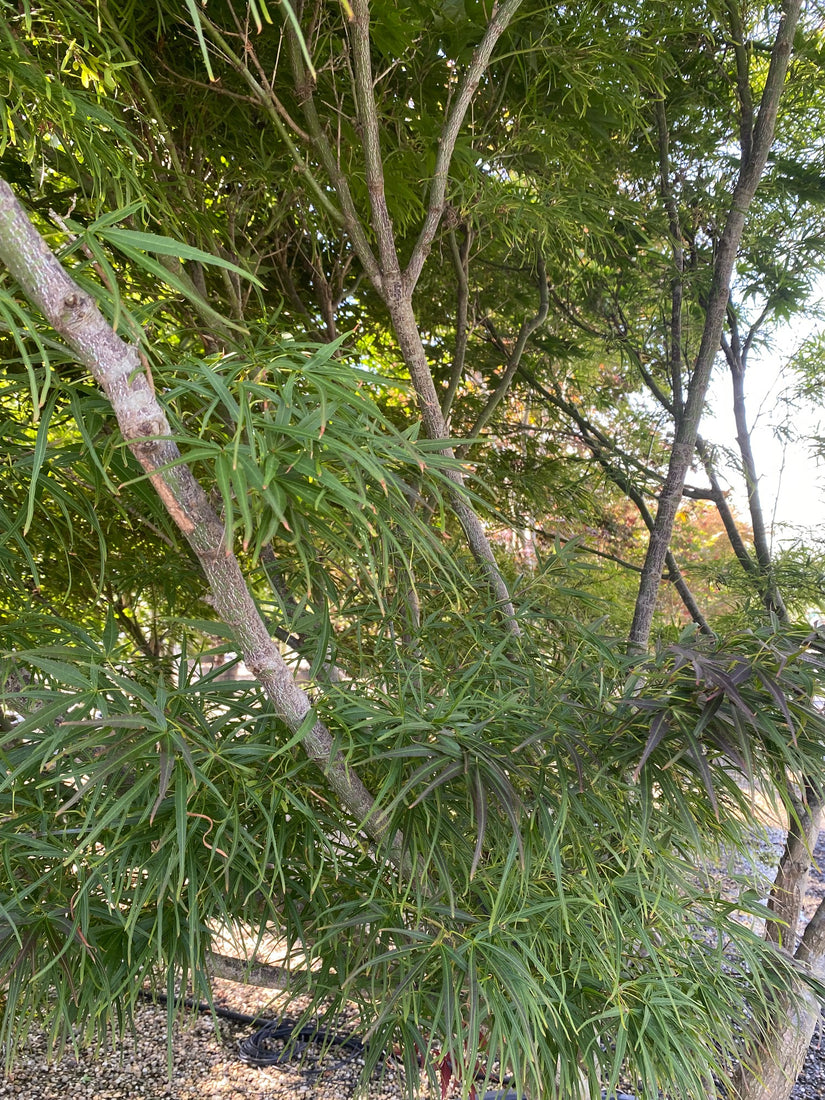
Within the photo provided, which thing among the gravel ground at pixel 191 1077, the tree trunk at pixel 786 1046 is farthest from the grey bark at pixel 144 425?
the gravel ground at pixel 191 1077

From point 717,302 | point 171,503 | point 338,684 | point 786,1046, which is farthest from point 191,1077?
point 717,302

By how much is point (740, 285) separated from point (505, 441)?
621mm

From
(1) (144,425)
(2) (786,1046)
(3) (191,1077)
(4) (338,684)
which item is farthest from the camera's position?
(3) (191,1077)

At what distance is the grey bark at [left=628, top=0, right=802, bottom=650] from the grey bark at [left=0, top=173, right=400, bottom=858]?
2.43 ft

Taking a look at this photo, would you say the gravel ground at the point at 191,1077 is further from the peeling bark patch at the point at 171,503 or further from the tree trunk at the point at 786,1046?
the peeling bark patch at the point at 171,503

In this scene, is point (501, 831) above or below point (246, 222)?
below

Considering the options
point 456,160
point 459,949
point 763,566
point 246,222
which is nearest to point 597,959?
point 459,949

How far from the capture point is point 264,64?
1.02 metres

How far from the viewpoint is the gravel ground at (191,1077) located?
1.43 metres

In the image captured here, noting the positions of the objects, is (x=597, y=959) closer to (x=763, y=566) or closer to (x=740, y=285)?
(x=763, y=566)

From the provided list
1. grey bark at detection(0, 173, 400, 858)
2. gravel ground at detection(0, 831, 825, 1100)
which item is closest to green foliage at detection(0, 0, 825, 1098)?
Answer: grey bark at detection(0, 173, 400, 858)

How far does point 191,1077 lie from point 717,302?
1.74m

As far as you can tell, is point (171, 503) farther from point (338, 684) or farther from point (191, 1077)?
point (191, 1077)

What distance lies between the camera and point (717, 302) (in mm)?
1177
